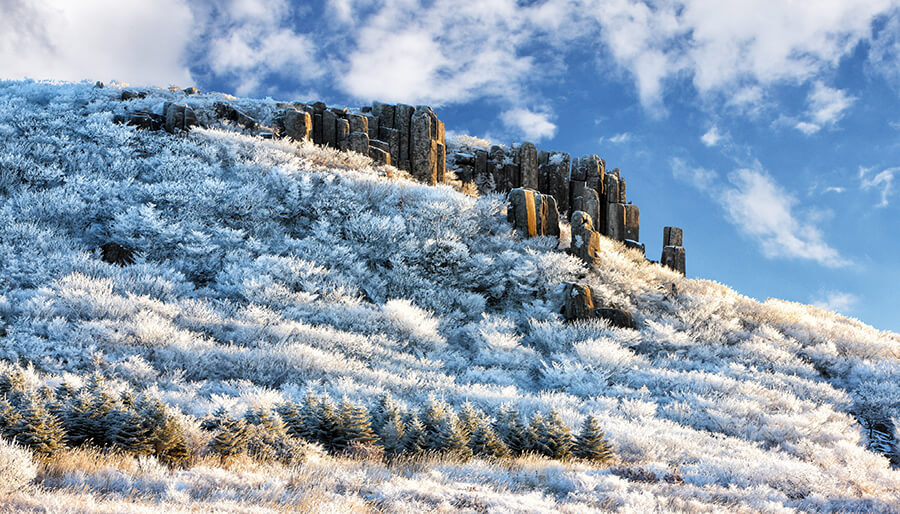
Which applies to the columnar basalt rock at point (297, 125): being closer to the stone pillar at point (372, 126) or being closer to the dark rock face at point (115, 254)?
the stone pillar at point (372, 126)

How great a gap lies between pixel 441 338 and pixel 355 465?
27.3 ft

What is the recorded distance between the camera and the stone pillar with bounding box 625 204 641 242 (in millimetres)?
29047

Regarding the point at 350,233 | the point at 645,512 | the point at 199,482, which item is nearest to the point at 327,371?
the point at 199,482

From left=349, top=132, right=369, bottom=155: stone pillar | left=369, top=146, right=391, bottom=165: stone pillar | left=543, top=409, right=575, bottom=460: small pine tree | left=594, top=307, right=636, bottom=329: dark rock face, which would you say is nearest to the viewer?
left=543, top=409, right=575, bottom=460: small pine tree

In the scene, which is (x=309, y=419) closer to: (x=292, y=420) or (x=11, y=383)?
(x=292, y=420)

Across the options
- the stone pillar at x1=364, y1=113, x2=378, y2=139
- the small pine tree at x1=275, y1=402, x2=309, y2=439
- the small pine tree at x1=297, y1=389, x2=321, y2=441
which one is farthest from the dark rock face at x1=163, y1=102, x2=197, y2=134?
the small pine tree at x1=297, y1=389, x2=321, y2=441

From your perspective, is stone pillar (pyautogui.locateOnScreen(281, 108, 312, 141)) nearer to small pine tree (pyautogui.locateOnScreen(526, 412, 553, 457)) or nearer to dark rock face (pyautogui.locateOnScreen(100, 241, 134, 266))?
dark rock face (pyautogui.locateOnScreen(100, 241, 134, 266))

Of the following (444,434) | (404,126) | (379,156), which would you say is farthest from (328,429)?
(404,126)

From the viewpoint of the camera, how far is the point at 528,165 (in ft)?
107

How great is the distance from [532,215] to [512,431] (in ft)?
45.6

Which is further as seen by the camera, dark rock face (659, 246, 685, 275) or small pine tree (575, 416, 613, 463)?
dark rock face (659, 246, 685, 275)

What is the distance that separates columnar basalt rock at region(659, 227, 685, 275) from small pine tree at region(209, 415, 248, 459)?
72.9 feet

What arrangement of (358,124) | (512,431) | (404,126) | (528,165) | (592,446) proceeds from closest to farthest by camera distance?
(592,446) → (512,431) → (358,124) → (404,126) → (528,165)

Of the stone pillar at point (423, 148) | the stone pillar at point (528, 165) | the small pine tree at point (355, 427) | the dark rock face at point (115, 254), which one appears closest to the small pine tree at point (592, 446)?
the small pine tree at point (355, 427)
